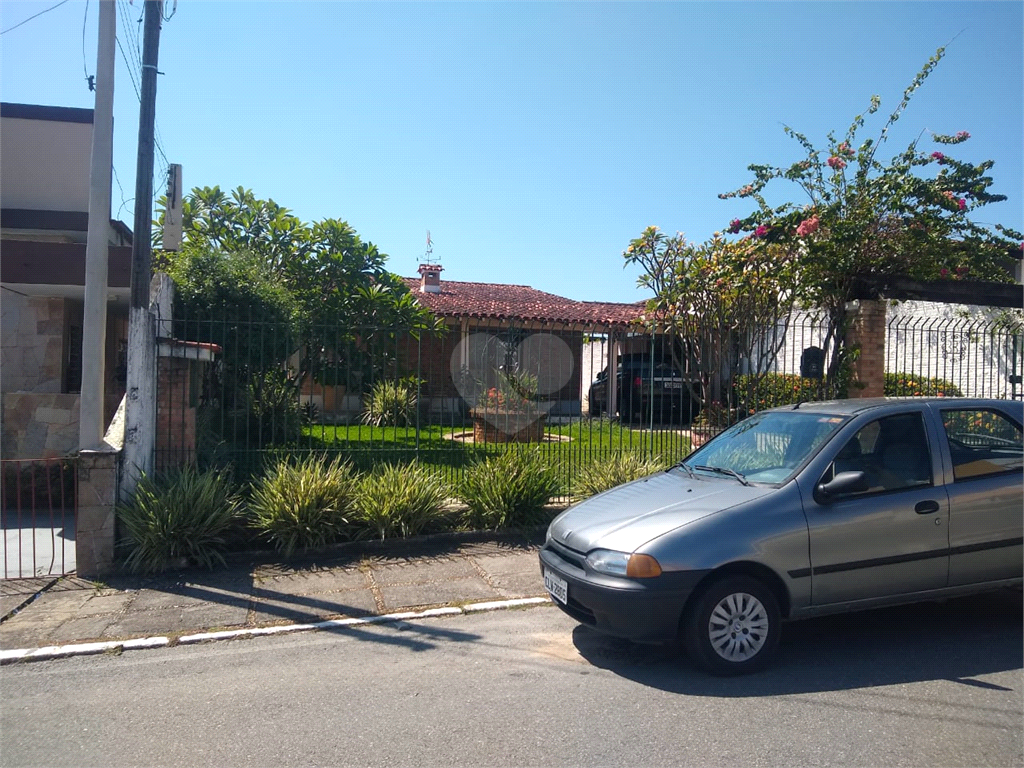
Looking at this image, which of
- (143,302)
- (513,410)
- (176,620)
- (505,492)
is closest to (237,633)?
(176,620)

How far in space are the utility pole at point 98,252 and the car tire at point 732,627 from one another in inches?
220

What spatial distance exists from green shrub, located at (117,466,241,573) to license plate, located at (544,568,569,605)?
345 centimetres

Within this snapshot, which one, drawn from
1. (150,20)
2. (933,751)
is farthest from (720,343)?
(150,20)

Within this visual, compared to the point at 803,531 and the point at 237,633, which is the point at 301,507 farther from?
the point at 803,531

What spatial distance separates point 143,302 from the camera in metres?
7.46

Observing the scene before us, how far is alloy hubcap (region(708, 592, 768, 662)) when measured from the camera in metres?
4.48

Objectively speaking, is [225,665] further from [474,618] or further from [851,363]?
[851,363]

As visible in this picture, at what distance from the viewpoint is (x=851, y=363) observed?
10031 mm

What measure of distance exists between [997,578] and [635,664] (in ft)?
8.24

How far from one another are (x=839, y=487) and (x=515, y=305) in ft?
56.4

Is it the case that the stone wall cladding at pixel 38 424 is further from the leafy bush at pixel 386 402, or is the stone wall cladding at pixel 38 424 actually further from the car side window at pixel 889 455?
the car side window at pixel 889 455

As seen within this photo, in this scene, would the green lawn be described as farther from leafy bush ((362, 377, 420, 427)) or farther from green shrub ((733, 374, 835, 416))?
leafy bush ((362, 377, 420, 427))

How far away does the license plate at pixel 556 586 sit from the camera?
15.9 feet

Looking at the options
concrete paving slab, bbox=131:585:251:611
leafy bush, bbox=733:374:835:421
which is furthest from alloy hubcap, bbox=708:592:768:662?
leafy bush, bbox=733:374:835:421
